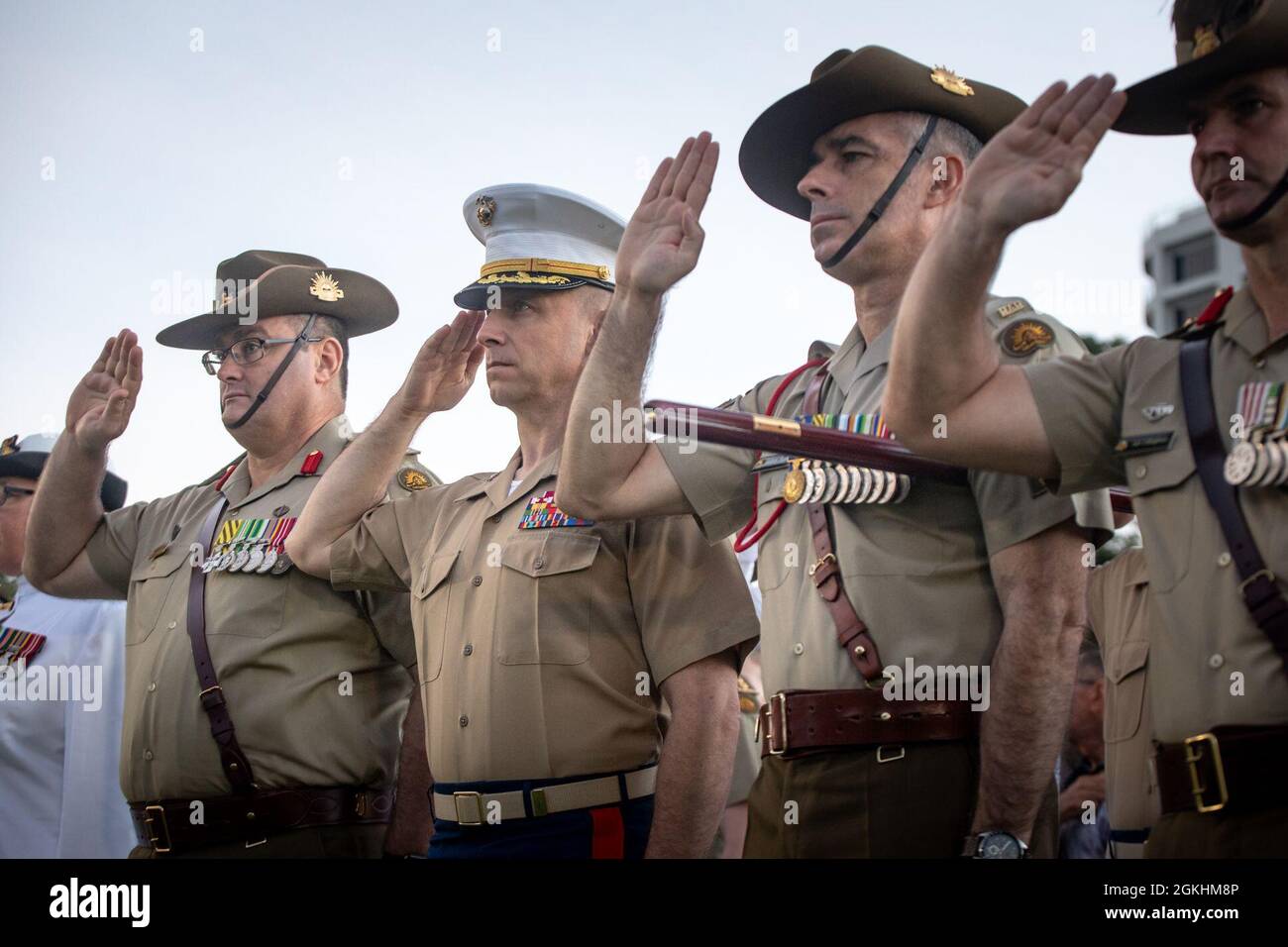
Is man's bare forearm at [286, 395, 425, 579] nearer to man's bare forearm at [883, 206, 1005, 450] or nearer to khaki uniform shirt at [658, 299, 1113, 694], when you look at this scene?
khaki uniform shirt at [658, 299, 1113, 694]

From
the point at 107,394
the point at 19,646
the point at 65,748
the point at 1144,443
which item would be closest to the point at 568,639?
the point at 1144,443

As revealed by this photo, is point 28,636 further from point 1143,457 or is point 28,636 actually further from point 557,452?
point 1143,457

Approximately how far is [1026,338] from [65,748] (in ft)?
12.1

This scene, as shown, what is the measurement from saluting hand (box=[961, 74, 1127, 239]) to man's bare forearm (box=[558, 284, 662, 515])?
962mm

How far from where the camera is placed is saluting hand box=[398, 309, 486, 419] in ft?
14.2

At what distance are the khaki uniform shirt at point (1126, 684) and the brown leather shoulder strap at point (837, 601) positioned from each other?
33.0 inches

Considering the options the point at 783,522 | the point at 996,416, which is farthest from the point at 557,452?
the point at 996,416

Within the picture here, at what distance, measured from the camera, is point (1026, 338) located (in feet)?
10.2

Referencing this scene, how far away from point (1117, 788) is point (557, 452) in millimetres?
1615

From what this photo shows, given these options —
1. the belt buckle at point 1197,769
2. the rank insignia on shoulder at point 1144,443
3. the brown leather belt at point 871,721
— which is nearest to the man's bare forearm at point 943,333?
the rank insignia on shoulder at point 1144,443

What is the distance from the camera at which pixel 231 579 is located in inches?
178

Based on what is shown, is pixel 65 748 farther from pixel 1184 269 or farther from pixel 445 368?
pixel 1184 269

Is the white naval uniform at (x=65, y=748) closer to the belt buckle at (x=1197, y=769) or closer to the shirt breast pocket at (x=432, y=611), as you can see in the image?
the shirt breast pocket at (x=432, y=611)

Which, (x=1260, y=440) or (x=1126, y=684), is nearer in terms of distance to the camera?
(x=1260, y=440)
